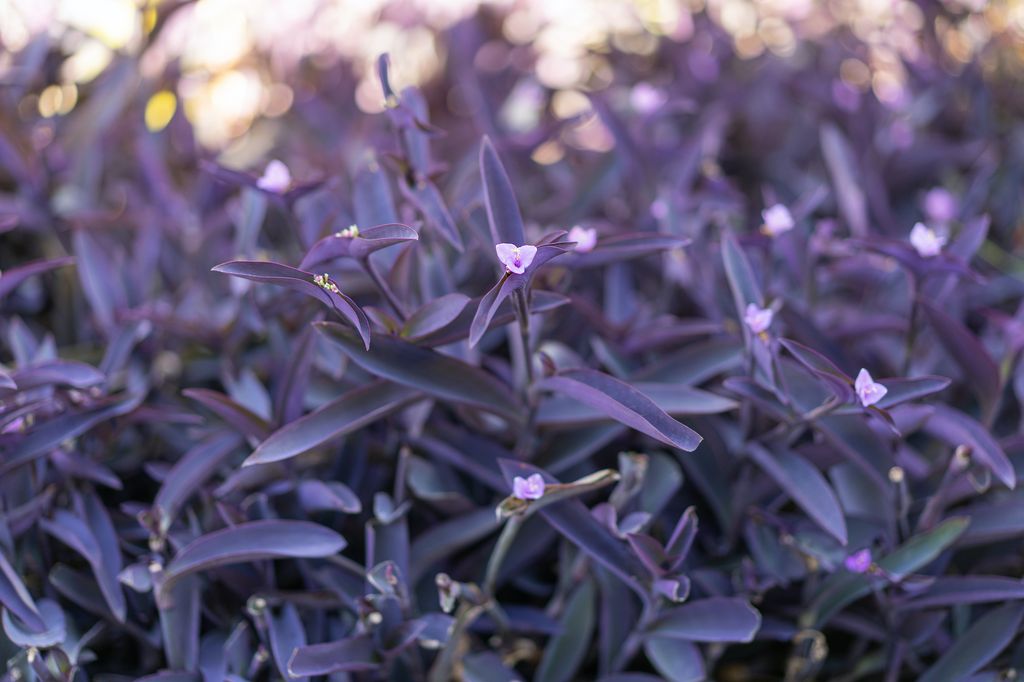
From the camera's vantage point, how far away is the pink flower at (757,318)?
951 millimetres

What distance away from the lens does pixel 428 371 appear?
97cm

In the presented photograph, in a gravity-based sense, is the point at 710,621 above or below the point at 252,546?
below

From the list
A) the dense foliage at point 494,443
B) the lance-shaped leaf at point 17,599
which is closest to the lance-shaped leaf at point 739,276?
the dense foliage at point 494,443

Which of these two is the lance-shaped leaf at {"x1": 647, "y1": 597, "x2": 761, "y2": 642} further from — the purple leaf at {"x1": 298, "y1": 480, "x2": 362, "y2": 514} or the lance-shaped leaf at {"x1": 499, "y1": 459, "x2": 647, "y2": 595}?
the purple leaf at {"x1": 298, "y1": 480, "x2": 362, "y2": 514}

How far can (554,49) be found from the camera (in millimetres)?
2000

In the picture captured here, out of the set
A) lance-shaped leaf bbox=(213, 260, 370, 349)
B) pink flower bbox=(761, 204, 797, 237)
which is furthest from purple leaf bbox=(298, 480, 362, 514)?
pink flower bbox=(761, 204, 797, 237)

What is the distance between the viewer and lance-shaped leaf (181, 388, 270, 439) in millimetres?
973

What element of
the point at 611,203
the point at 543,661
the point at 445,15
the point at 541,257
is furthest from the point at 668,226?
the point at 445,15

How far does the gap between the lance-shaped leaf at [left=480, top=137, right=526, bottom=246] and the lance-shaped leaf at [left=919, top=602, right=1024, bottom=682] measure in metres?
0.64

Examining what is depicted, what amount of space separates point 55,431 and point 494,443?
0.48 m

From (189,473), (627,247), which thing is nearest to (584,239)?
(627,247)

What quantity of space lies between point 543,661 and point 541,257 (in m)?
0.50

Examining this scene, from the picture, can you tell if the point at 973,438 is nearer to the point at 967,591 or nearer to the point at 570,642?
the point at 967,591

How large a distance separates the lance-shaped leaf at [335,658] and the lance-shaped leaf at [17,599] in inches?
10.3
